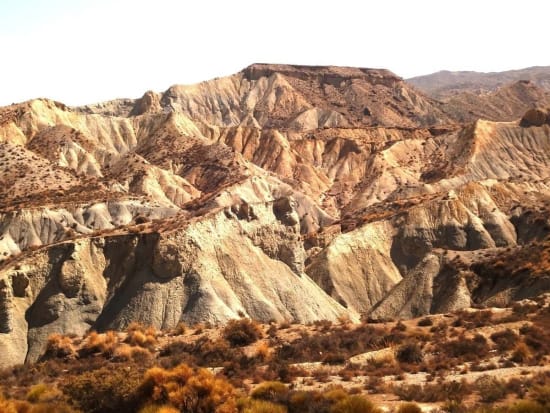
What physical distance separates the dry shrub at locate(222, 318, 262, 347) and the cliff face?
11.2m

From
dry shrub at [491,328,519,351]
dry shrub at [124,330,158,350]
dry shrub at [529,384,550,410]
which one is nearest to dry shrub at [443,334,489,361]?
dry shrub at [491,328,519,351]

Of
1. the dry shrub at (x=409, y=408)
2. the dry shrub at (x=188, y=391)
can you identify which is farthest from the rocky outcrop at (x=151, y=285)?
the dry shrub at (x=409, y=408)

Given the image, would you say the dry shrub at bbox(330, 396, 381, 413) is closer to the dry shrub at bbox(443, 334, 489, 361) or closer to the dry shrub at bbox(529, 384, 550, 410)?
the dry shrub at bbox(529, 384, 550, 410)

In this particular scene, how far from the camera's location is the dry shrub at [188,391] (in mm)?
16844

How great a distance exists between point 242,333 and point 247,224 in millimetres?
22639

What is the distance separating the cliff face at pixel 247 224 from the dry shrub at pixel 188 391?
2093cm

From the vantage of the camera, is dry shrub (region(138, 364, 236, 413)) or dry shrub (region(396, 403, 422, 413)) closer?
dry shrub (region(396, 403, 422, 413))

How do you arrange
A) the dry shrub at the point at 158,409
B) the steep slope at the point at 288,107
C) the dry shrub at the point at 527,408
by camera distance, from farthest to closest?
the steep slope at the point at 288,107
the dry shrub at the point at 158,409
the dry shrub at the point at 527,408

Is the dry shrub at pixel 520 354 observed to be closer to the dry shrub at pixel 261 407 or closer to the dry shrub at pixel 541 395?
the dry shrub at pixel 541 395

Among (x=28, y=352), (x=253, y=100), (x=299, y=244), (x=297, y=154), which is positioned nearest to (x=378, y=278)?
(x=299, y=244)

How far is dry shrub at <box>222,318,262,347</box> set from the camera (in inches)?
1058

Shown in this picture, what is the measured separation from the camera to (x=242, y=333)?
27.0m

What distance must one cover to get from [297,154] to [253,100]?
210 feet

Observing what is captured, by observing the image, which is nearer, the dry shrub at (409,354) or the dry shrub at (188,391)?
the dry shrub at (188,391)
